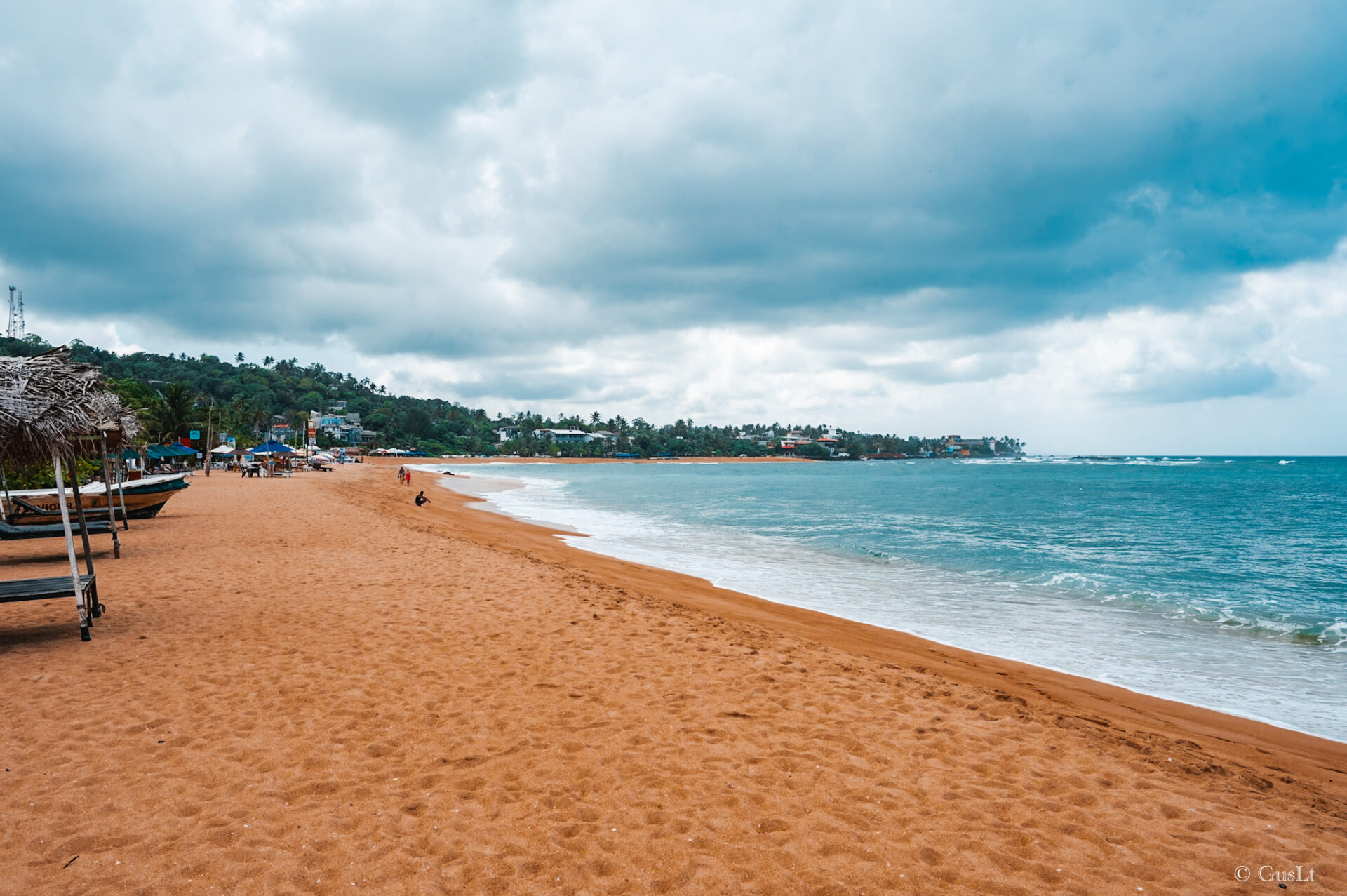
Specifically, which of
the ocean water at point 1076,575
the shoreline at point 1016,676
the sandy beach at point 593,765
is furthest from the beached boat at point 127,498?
the shoreline at point 1016,676

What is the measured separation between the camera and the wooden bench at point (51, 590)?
22.2 ft

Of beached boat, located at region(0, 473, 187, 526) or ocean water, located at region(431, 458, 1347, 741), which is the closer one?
ocean water, located at region(431, 458, 1347, 741)

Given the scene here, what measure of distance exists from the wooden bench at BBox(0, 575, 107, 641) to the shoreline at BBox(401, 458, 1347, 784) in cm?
751

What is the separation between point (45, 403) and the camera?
6.76m

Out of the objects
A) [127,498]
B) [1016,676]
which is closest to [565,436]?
[127,498]

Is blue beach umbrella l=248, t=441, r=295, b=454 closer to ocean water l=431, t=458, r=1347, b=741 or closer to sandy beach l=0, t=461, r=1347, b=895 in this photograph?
ocean water l=431, t=458, r=1347, b=741

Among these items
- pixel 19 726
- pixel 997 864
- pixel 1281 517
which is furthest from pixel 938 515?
pixel 19 726

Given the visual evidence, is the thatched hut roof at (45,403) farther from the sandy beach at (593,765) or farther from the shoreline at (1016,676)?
the shoreline at (1016,676)

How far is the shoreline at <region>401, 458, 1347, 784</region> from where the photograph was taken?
617 cm

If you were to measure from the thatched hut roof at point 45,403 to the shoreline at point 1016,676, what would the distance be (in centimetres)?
814

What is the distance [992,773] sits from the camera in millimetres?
4617

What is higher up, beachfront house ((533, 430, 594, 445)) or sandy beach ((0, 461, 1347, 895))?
beachfront house ((533, 430, 594, 445))

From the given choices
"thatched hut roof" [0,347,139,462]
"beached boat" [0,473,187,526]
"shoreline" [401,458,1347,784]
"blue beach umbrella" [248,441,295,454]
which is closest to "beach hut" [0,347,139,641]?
"thatched hut roof" [0,347,139,462]

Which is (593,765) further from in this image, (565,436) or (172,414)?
(565,436)
